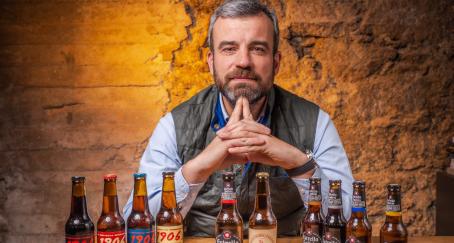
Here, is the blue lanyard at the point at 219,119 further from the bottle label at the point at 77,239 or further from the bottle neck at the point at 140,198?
the bottle label at the point at 77,239

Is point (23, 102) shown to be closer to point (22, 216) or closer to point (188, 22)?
point (22, 216)

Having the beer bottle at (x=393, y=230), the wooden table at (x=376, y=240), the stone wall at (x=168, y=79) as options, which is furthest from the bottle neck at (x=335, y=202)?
the stone wall at (x=168, y=79)

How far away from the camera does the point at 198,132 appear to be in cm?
225

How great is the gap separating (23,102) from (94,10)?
708mm

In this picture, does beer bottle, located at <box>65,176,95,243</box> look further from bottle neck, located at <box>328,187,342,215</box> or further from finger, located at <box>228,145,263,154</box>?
bottle neck, located at <box>328,187,342,215</box>

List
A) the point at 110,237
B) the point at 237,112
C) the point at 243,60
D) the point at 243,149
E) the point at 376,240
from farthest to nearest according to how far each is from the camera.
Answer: the point at 243,60
the point at 237,112
the point at 243,149
the point at 376,240
the point at 110,237

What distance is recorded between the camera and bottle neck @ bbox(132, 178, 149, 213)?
4.64 ft

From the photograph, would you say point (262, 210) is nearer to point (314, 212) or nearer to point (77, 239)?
point (314, 212)

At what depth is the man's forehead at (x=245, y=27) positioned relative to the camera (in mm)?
2125

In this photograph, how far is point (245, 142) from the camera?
5.61 ft

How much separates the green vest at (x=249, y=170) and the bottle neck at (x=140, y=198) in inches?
31.5

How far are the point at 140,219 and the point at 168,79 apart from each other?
1.77 m

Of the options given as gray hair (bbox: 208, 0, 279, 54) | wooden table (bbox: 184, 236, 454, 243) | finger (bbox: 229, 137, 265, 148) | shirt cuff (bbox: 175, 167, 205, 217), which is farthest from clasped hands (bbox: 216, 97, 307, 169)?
gray hair (bbox: 208, 0, 279, 54)

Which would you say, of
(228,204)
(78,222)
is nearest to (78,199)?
(78,222)
